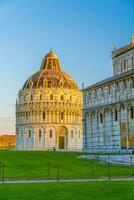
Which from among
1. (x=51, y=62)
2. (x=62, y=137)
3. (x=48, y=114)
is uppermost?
(x=51, y=62)

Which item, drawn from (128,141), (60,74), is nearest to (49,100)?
(60,74)

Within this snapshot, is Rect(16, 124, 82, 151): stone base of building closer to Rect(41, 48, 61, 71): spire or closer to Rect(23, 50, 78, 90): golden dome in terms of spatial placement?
Rect(23, 50, 78, 90): golden dome

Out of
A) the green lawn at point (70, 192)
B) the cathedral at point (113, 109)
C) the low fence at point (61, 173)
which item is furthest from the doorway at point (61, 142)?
the green lawn at point (70, 192)

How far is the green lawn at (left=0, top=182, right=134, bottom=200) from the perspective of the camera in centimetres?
1739

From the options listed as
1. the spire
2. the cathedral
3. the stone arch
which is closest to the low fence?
the cathedral

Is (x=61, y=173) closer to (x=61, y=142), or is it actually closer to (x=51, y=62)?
(x=61, y=142)

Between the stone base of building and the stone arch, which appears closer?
the stone base of building

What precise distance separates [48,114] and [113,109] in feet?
229

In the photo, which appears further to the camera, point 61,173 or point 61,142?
point 61,142

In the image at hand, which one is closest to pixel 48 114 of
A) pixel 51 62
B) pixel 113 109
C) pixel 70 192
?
pixel 51 62

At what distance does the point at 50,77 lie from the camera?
137 meters

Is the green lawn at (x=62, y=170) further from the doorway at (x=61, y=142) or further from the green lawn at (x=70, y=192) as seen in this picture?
the doorway at (x=61, y=142)

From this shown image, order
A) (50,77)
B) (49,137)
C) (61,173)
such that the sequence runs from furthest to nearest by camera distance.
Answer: (50,77) → (49,137) → (61,173)

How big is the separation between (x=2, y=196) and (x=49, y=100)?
→ 11412 centimetres
